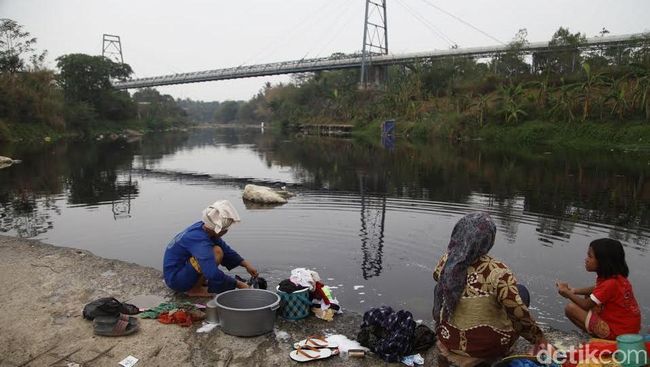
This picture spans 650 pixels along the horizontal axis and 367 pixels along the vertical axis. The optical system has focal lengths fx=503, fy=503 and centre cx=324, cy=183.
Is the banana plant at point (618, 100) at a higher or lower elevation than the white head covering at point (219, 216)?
higher

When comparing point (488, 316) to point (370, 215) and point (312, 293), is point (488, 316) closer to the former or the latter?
point (312, 293)

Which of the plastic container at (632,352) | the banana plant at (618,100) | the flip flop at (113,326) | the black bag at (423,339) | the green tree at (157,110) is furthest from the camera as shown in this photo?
the green tree at (157,110)

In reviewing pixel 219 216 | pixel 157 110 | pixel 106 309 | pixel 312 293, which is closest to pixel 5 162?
pixel 106 309

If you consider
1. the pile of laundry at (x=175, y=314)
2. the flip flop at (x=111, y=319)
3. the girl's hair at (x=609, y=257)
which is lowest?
the pile of laundry at (x=175, y=314)

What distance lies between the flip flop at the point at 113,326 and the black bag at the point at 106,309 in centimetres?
5

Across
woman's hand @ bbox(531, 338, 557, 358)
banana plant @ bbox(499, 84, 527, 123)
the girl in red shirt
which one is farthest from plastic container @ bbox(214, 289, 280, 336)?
banana plant @ bbox(499, 84, 527, 123)

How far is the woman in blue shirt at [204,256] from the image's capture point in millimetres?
5000

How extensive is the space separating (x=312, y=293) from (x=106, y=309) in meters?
1.98

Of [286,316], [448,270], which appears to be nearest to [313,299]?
[286,316]

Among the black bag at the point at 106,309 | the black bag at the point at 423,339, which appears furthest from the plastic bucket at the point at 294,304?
the black bag at the point at 106,309

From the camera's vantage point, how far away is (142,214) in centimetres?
1244

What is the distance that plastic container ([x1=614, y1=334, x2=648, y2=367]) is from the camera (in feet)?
10.4

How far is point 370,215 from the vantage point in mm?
12016

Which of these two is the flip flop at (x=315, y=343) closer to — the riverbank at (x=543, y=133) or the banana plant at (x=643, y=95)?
the riverbank at (x=543, y=133)
